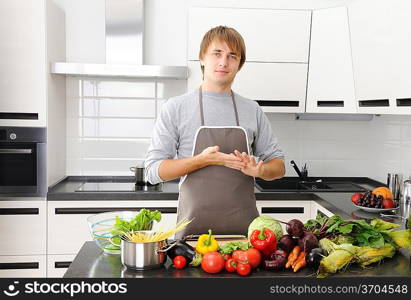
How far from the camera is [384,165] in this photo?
3850 mm

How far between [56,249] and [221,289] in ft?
7.20

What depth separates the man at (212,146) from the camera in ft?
7.07

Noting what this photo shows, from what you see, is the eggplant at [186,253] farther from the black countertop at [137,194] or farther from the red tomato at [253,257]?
the black countertop at [137,194]

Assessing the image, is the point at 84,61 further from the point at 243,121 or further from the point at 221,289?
the point at 221,289

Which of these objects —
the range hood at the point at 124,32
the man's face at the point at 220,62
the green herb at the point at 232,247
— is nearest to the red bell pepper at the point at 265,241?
the green herb at the point at 232,247

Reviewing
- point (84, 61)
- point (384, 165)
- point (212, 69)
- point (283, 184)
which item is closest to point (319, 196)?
point (283, 184)

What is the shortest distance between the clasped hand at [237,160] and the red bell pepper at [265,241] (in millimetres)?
497

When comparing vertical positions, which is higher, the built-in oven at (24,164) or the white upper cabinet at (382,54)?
the white upper cabinet at (382,54)

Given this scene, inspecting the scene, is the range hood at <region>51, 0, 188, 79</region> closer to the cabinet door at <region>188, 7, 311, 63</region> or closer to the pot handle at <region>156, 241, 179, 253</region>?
the cabinet door at <region>188, 7, 311, 63</region>

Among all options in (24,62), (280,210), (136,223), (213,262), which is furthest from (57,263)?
(213,262)

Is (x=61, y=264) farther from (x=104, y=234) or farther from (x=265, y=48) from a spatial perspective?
(x=265, y=48)

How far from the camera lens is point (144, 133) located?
3.85m

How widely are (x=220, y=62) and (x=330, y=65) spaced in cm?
163

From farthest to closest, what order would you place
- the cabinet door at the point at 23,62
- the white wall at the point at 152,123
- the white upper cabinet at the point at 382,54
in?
the white wall at the point at 152,123, the cabinet door at the point at 23,62, the white upper cabinet at the point at 382,54
